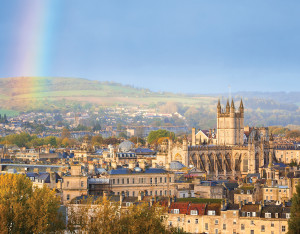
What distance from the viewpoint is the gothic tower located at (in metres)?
151

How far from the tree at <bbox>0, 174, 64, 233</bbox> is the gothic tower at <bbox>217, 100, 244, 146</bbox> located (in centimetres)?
8512

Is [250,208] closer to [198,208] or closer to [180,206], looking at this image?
[198,208]

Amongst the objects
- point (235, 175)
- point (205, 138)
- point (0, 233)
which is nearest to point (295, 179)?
point (0, 233)

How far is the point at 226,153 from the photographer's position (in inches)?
5595

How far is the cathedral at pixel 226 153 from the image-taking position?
132m

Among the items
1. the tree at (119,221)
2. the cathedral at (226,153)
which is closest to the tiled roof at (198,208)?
the tree at (119,221)

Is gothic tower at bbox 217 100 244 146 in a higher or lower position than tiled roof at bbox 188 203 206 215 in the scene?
higher

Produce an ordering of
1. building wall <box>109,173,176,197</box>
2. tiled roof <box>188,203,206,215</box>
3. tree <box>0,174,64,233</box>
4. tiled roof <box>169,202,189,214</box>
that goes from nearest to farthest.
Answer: tree <box>0,174,64,233</box> < tiled roof <box>188,203,206,215</box> < tiled roof <box>169,202,189,214</box> < building wall <box>109,173,176,197</box>

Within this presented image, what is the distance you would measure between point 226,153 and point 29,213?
83.7 meters

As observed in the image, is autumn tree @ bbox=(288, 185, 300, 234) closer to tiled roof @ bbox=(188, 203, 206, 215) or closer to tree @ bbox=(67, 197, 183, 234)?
tree @ bbox=(67, 197, 183, 234)

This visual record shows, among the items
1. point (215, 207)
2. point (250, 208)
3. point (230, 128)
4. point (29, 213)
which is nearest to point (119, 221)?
point (29, 213)

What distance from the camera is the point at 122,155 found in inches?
5369

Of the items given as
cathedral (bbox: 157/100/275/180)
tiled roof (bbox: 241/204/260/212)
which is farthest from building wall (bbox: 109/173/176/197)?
A: cathedral (bbox: 157/100/275/180)

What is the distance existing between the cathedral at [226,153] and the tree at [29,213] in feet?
199
